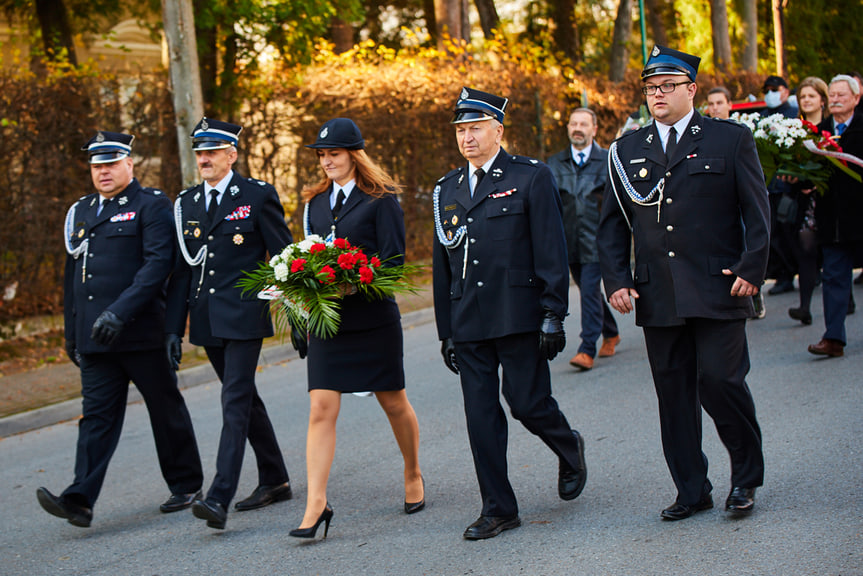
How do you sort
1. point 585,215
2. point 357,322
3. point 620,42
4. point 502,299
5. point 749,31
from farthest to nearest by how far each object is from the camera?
point 749,31, point 620,42, point 585,215, point 357,322, point 502,299

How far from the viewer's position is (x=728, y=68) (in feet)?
86.2

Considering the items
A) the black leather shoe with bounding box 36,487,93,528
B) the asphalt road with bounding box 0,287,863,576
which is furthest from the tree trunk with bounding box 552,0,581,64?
the black leather shoe with bounding box 36,487,93,528

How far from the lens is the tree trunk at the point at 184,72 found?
12336 millimetres

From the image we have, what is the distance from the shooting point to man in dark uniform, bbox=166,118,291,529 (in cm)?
582

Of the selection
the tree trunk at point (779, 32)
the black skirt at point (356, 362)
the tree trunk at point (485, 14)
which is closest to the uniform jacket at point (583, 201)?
the black skirt at point (356, 362)

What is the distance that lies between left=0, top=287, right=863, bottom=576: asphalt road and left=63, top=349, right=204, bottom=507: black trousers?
0.99 feet

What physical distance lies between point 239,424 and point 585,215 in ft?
14.6

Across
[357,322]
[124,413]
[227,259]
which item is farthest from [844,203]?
[124,413]

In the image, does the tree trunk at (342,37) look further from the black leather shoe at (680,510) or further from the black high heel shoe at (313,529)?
the black leather shoe at (680,510)

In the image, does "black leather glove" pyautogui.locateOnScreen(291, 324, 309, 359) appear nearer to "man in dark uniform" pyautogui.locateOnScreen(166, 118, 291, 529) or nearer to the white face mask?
"man in dark uniform" pyautogui.locateOnScreen(166, 118, 291, 529)

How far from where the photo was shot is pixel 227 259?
19.6ft

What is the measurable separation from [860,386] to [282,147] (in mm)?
9711

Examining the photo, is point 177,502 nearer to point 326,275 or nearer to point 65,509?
point 65,509

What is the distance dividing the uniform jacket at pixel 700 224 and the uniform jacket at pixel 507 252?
0.34 metres
